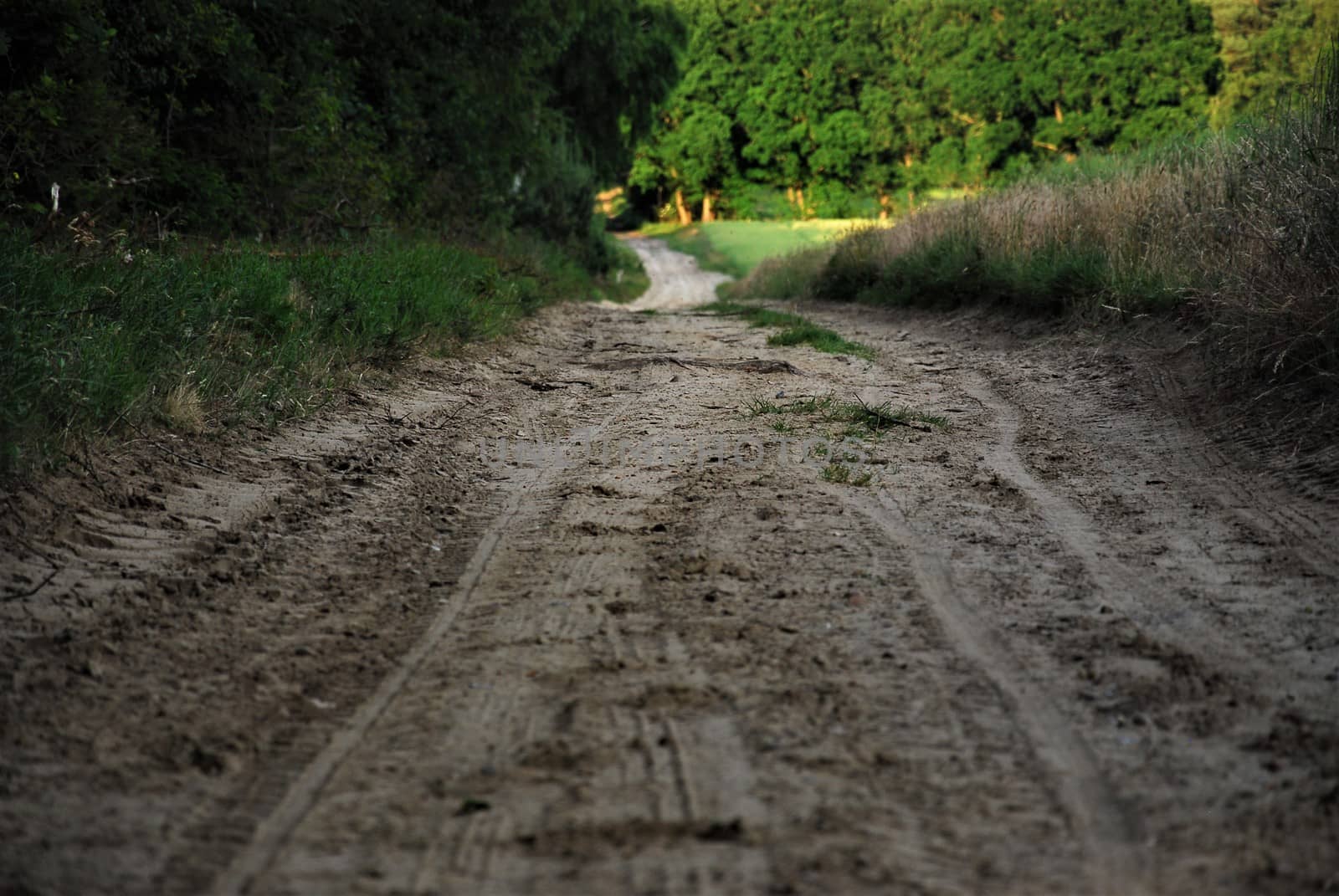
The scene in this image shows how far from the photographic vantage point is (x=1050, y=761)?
8.38 feet

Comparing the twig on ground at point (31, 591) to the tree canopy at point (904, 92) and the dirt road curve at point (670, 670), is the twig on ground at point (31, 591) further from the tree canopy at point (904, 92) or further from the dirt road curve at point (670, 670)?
the tree canopy at point (904, 92)

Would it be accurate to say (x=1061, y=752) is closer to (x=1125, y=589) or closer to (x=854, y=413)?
(x=1125, y=589)

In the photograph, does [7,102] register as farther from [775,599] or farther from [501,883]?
[501,883]

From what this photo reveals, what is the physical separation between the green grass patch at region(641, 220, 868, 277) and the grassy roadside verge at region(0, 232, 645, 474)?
3069 cm

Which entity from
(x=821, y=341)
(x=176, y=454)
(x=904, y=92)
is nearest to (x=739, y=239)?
(x=904, y=92)

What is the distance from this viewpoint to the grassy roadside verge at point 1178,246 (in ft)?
19.6

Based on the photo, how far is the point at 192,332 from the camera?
617 cm

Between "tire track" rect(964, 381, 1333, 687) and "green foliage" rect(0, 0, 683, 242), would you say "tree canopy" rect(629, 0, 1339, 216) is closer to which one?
"green foliage" rect(0, 0, 683, 242)

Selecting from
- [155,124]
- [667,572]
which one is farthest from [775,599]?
[155,124]

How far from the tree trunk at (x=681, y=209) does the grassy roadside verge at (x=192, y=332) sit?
190 feet

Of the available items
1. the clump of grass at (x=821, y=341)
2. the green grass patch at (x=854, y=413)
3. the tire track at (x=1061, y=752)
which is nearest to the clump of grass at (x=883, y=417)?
the green grass patch at (x=854, y=413)

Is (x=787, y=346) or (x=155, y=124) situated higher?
(x=155, y=124)

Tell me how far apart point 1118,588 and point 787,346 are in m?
6.40

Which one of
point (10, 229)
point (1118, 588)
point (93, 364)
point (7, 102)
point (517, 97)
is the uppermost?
point (517, 97)
